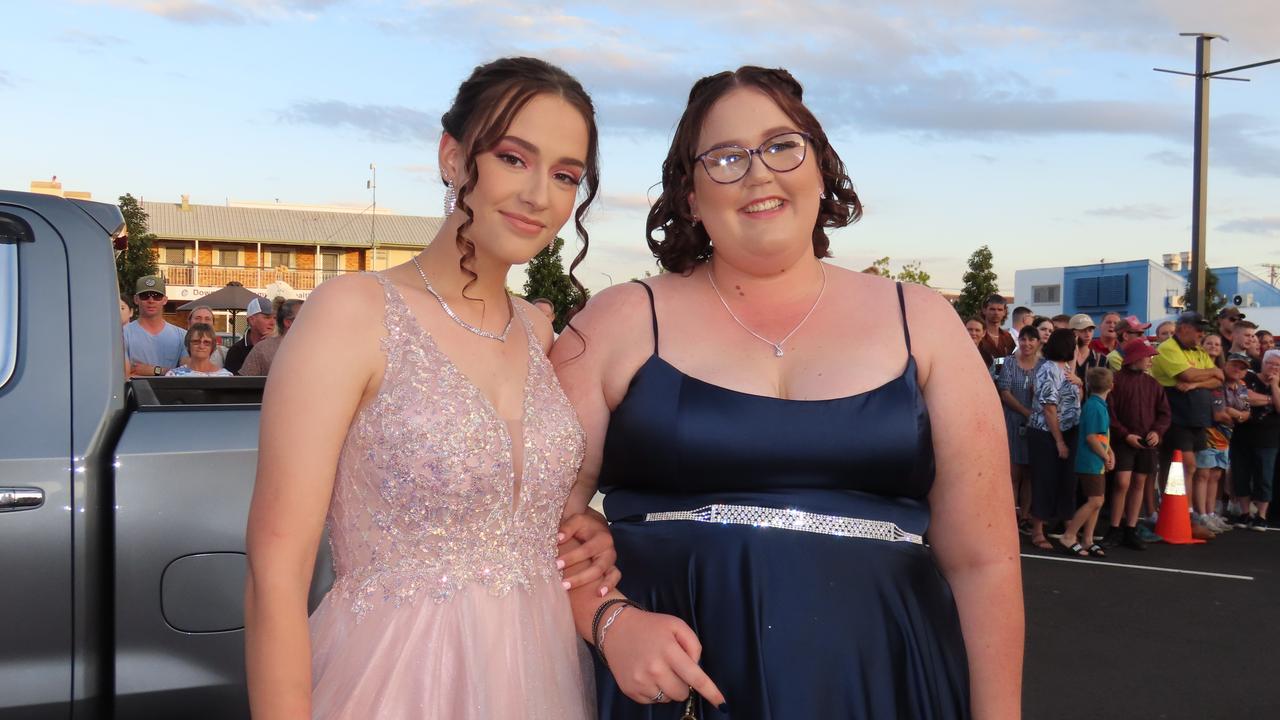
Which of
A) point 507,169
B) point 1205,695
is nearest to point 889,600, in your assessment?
point 507,169

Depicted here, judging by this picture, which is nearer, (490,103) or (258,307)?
(490,103)

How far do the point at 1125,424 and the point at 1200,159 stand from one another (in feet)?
22.9

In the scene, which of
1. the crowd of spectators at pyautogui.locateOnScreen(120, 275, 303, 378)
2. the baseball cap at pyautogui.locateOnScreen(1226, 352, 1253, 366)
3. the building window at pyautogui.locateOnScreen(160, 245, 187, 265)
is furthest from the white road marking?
the building window at pyautogui.locateOnScreen(160, 245, 187, 265)

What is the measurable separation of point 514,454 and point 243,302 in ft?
58.9

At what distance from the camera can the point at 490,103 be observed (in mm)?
1917

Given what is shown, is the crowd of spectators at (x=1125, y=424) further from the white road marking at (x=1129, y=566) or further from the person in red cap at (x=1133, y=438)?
the white road marking at (x=1129, y=566)

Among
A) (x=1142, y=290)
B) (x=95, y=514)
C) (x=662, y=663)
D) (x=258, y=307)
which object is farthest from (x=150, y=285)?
(x=1142, y=290)

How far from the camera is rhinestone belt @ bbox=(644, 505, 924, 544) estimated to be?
1874 millimetres

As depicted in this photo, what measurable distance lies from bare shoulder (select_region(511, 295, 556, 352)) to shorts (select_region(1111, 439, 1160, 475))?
7.71 metres

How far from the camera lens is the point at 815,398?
191 cm

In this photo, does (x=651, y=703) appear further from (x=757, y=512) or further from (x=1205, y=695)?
Answer: (x=1205, y=695)

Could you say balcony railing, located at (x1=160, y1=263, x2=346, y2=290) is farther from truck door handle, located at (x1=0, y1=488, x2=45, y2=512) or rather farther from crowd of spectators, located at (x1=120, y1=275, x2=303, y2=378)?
truck door handle, located at (x1=0, y1=488, x2=45, y2=512)

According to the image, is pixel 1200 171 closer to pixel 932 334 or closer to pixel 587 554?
pixel 932 334

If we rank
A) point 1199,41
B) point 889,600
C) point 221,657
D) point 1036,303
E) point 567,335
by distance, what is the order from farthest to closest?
point 1036,303
point 1199,41
point 221,657
point 567,335
point 889,600
